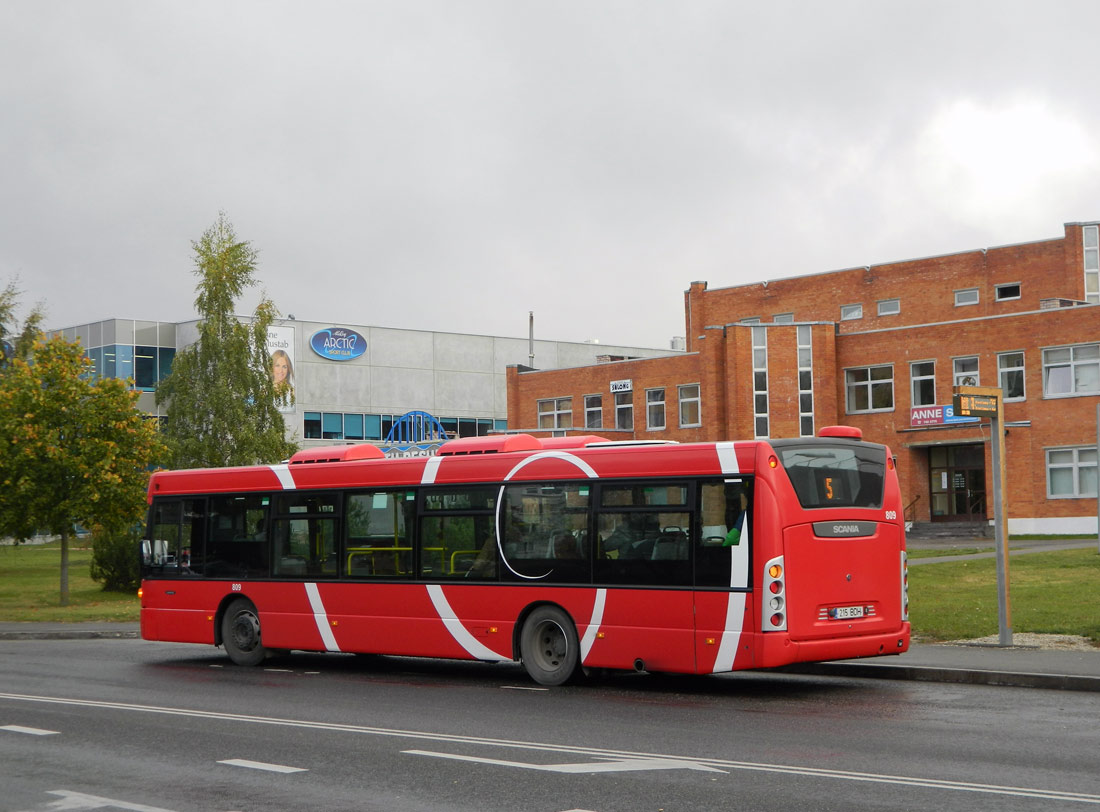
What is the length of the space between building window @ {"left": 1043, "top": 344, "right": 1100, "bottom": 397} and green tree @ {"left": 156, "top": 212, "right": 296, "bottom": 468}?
26.6 metres

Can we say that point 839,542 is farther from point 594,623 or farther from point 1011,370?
point 1011,370

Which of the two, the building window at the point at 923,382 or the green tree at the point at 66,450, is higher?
the building window at the point at 923,382

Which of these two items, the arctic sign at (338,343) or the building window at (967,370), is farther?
the arctic sign at (338,343)

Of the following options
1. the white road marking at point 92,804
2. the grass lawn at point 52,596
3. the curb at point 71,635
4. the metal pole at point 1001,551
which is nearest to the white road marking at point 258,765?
the white road marking at point 92,804

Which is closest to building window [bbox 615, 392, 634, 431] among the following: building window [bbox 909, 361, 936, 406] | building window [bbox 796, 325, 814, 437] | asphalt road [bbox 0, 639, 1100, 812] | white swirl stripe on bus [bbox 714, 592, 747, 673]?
building window [bbox 796, 325, 814, 437]

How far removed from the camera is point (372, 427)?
3073 inches

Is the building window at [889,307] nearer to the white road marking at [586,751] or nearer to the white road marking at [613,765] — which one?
the white road marking at [586,751]

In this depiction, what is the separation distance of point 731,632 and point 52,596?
28.0m

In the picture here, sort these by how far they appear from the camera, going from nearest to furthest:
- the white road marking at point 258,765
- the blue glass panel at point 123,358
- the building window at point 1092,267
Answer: the white road marking at point 258,765 → the building window at point 1092,267 → the blue glass panel at point 123,358

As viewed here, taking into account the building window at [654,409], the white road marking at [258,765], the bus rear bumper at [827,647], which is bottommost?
the white road marking at [258,765]

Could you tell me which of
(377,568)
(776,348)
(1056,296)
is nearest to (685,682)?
(377,568)

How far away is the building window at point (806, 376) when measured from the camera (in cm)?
5500

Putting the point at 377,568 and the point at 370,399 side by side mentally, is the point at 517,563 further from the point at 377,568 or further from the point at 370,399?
the point at 370,399

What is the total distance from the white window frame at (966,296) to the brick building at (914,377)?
65mm
